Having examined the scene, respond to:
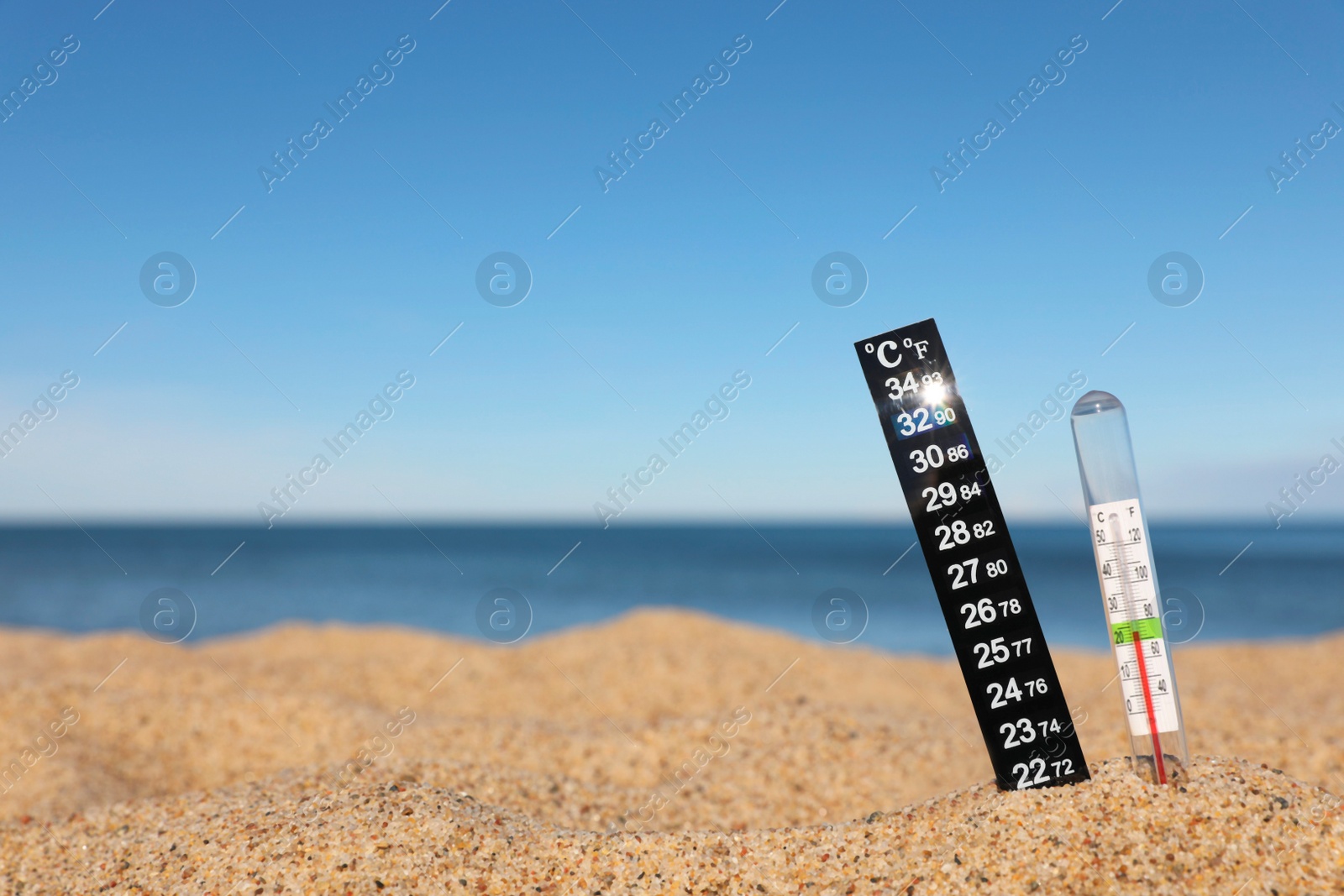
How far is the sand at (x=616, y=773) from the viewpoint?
10.9 feet

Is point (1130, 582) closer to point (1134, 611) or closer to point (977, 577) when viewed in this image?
point (1134, 611)

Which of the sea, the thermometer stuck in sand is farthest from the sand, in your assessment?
the sea

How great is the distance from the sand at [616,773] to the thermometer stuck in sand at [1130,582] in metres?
0.22

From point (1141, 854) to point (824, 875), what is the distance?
127 cm

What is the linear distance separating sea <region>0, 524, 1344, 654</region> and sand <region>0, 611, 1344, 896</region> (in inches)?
174

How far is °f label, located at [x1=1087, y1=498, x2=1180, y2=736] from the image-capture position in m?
3.53

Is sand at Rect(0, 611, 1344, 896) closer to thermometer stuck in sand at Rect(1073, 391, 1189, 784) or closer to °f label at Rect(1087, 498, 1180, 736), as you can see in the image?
thermometer stuck in sand at Rect(1073, 391, 1189, 784)

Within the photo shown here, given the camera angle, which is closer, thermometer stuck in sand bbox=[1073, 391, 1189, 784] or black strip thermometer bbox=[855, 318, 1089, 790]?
thermometer stuck in sand bbox=[1073, 391, 1189, 784]

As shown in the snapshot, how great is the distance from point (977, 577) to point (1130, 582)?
65 centimetres

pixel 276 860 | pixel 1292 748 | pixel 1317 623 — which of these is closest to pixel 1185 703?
pixel 1292 748

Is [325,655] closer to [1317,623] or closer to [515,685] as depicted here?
[515,685]

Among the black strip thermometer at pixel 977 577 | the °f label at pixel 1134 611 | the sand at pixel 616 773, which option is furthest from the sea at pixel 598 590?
the °f label at pixel 1134 611

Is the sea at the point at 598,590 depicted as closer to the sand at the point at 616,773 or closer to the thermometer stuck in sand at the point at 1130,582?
the sand at the point at 616,773

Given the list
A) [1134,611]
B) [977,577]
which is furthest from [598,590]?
[1134,611]
